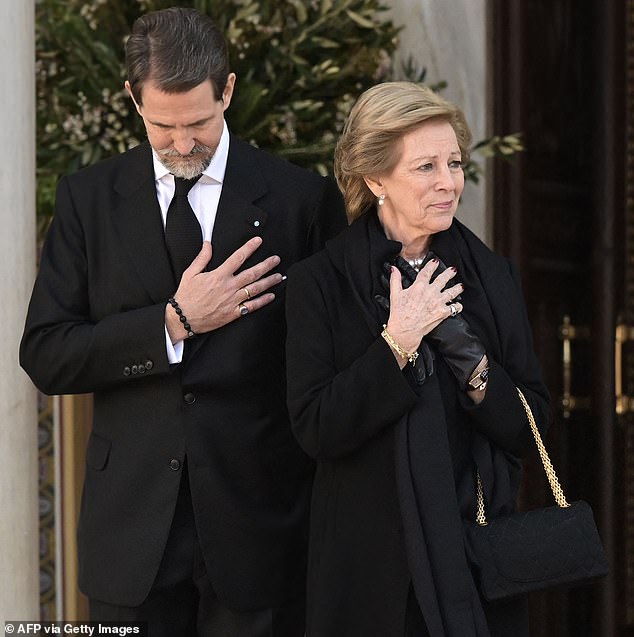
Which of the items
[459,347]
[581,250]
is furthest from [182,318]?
[581,250]

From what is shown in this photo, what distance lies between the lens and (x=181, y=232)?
310 cm

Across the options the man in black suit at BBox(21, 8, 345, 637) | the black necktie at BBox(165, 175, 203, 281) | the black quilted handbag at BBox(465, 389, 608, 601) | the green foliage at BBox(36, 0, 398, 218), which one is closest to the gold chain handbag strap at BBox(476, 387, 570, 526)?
the black quilted handbag at BBox(465, 389, 608, 601)

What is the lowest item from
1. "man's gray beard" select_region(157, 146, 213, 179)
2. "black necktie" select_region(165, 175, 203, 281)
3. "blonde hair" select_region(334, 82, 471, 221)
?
"black necktie" select_region(165, 175, 203, 281)

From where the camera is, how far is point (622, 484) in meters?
5.22

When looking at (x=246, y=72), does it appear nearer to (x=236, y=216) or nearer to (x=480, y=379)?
(x=236, y=216)

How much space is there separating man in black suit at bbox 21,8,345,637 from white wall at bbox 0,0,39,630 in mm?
675

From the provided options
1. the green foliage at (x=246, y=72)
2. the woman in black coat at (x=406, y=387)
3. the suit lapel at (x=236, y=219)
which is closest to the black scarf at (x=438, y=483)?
the woman in black coat at (x=406, y=387)

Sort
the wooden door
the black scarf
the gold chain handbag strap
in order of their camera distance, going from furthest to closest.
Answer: the wooden door, the gold chain handbag strap, the black scarf

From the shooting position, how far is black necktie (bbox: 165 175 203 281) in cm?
310

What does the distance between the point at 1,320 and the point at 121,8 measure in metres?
1.18

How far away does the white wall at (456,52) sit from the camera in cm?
499

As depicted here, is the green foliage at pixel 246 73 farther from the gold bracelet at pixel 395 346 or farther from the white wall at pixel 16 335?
the gold bracelet at pixel 395 346

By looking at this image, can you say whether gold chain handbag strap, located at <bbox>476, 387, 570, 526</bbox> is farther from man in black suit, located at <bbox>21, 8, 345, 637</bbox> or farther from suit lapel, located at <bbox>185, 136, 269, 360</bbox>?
suit lapel, located at <bbox>185, 136, 269, 360</bbox>

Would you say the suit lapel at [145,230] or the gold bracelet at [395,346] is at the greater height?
the suit lapel at [145,230]
